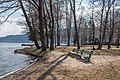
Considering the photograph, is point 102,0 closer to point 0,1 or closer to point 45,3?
point 45,3

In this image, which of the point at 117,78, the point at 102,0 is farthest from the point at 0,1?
the point at 117,78

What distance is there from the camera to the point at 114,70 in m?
12.9

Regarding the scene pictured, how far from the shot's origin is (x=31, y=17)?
151 ft

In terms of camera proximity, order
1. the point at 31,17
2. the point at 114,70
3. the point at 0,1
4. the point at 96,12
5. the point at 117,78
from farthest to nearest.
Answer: the point at 31,17, the point at 96,12, the point at 0,1, the point at 114,70, the point at 117,78

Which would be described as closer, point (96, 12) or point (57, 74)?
point (57, 74)

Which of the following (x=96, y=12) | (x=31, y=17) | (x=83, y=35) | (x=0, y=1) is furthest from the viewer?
(x=83, y=35)

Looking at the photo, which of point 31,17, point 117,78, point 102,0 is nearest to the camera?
point 117,78

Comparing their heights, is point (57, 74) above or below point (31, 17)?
below

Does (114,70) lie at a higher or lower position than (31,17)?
lower

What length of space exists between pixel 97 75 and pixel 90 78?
727 millimetres

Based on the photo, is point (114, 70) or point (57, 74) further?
point (114, 70)

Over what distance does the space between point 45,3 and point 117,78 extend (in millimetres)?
26761

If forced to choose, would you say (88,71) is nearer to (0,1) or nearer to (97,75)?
(97,75)

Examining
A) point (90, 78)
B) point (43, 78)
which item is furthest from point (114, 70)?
point (43, 78)
